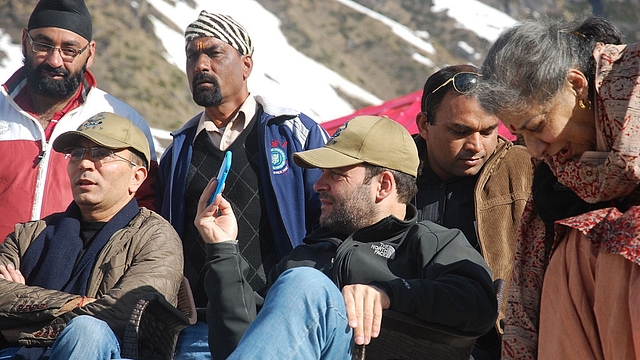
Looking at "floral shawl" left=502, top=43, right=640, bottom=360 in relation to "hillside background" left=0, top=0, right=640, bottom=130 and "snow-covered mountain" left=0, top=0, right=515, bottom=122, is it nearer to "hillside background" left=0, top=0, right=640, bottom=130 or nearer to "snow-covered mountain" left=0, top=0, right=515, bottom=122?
"snow-covered mountain" left=0, top=0, right=515, bottom=122

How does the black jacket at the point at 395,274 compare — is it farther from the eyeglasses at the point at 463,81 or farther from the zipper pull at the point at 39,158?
the zipper pull at the point at 39,158

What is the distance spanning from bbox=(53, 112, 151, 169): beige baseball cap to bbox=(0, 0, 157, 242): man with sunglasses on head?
0.46 m

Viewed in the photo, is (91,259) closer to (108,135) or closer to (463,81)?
(108,135)

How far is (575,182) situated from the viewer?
9.34 feet

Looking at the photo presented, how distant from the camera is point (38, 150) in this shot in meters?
5.06

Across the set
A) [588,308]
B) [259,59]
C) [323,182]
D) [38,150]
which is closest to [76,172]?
[38,150]

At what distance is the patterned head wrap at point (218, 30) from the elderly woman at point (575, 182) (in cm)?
226

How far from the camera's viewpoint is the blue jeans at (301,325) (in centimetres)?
281

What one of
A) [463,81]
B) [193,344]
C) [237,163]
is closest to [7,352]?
[193,344]

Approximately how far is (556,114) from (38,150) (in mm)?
3175

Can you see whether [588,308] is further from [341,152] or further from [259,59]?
Result: [259,59]

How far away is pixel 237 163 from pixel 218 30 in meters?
0.83

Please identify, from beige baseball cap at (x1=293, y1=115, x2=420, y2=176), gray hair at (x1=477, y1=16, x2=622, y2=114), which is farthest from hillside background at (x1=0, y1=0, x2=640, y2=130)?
gray hair at (x1=477, y1=16, x2=622, y2=114)

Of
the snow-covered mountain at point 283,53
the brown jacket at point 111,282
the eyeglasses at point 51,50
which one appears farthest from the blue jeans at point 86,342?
the snow-covered mountain at point 283,53
